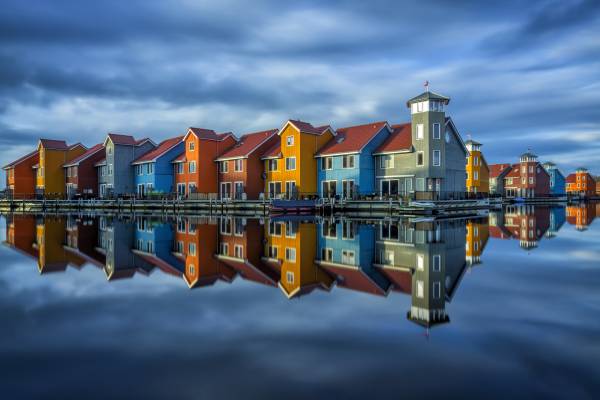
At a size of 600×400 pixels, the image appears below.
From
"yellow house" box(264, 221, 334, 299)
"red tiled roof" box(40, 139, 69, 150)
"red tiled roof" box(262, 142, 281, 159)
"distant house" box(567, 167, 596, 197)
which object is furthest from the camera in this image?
"distant house" box(567, 167, 596, 197)

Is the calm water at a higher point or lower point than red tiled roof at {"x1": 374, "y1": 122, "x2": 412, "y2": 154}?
lower

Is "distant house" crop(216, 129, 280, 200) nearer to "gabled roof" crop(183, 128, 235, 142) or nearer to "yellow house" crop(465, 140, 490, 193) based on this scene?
"gabled roof" crop(183, 128, 235, 142)

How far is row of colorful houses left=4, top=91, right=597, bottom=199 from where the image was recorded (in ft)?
153

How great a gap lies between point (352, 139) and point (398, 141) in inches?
202

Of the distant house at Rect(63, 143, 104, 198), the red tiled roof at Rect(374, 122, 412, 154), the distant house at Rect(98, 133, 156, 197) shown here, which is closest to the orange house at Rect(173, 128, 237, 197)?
the distant house at Rect(98, 133, 156, 197)

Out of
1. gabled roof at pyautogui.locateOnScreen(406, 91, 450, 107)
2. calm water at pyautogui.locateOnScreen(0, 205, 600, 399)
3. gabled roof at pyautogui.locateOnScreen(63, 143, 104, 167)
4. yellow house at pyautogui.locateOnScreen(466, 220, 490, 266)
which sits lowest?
calm water at pyautogui.locateOnScreen(0, 205, 600, 399)

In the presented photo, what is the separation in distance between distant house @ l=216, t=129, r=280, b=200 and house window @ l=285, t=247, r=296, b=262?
1484 inches

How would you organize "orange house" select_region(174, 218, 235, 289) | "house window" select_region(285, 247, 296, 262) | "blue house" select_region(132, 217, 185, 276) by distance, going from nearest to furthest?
"orange house" select_region(174, 218, 235, 289)
"blue house" select_region(132, 217, 185, 276)
"house window" select_region(285, 247, 296, 262)

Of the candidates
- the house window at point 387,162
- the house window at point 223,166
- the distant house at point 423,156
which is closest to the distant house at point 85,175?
the house window at point 223,166

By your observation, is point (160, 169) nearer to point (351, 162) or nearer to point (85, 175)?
point (85, 175)

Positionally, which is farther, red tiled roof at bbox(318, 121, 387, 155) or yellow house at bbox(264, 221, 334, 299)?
red tiled roof at bbox(318, 121, 387, 155)

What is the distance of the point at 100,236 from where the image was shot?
2448 centimetres

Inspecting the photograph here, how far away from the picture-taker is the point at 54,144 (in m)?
77.9

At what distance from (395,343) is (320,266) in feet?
24.2
